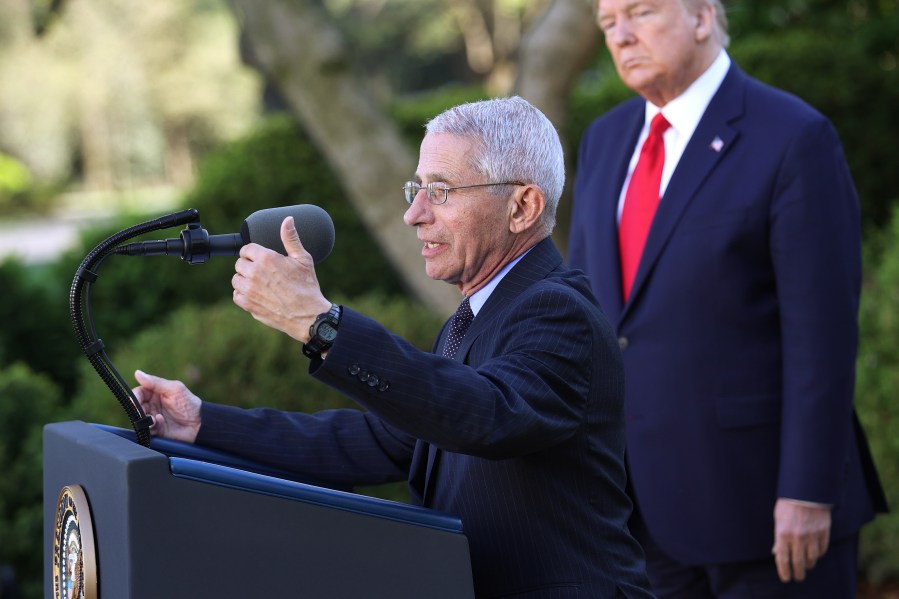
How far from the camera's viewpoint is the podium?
5.19 ft

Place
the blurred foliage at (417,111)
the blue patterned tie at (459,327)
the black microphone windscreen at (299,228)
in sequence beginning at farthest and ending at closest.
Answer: the blurred foliage at (417,111) < the blue patterned tie at (459,327) < the black microphone windscreen at (299,228)

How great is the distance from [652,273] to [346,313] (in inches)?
57.9

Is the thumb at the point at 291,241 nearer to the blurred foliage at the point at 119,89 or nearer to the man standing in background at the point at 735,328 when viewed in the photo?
the man standing in background at the point at 735,328

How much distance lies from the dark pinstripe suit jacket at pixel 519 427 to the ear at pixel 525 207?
65 mm

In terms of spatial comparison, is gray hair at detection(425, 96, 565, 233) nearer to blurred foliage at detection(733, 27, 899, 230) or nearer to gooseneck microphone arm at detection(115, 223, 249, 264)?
gooseneck microphone arm at detection(115, 223, 249, 264)

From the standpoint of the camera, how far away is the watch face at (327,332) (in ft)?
5.74

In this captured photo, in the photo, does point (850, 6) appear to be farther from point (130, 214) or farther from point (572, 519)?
point (572, 519)

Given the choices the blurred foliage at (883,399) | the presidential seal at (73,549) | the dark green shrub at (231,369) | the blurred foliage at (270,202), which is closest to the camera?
the presidential seal at (73,549)

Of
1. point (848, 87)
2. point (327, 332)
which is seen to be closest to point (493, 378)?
point (327, 332)

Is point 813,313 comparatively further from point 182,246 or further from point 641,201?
point 182,246

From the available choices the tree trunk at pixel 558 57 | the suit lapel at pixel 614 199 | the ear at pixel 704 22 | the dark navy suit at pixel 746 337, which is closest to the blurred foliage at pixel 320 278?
the tree trunk at pixel 558 57

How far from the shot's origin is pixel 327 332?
1.75 m

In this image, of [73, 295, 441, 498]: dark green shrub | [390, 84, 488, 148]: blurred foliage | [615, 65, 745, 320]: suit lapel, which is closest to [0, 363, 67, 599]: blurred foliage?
[73, 295, 441, 498]: dark green shrub

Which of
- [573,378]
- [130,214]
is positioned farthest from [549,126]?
[130,214]
